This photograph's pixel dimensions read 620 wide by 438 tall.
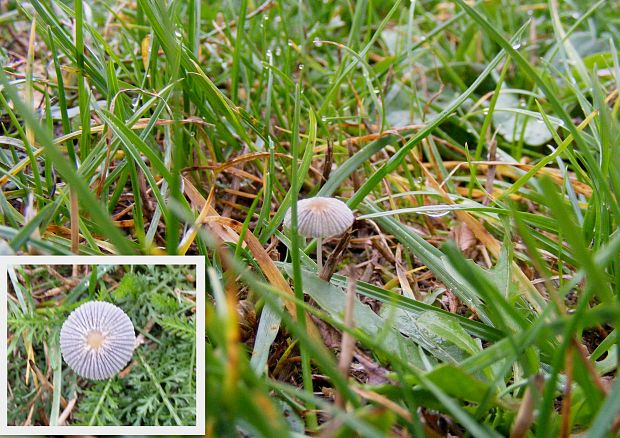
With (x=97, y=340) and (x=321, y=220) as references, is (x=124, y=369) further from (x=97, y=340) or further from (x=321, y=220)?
(x=321, y=220)

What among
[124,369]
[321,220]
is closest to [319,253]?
[321,220]

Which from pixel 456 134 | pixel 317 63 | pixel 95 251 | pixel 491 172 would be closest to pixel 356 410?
pixel 95 251

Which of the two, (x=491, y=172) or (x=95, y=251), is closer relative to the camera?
(x=95, y=251)

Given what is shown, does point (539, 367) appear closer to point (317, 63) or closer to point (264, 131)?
point (264, 131)

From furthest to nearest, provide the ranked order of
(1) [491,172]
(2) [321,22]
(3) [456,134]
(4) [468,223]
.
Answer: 1. (2) [321,22]
2. (3) [456,134]
3. (1) [491,172]
4. (4) [468,223]

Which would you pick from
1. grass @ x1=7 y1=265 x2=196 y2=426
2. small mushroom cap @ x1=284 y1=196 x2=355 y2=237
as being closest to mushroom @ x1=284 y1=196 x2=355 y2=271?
small mushroom cap @ x1=284 y1=196 x2=355 y2=237

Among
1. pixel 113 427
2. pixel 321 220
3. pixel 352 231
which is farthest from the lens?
pixel 352 231

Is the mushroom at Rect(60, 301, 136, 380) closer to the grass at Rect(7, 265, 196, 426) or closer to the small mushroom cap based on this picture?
the grass at Rect(7, 265, 196, 426)

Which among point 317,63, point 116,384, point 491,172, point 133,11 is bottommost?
point 116,384

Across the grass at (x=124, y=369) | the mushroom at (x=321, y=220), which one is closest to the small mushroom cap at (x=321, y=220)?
the mushroom at (x=321, y=220)
